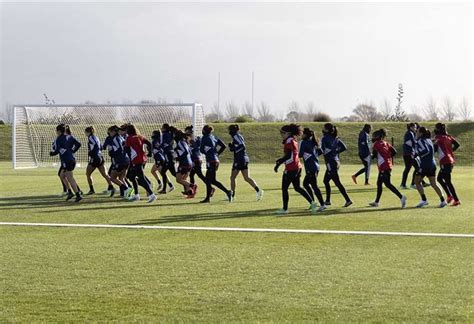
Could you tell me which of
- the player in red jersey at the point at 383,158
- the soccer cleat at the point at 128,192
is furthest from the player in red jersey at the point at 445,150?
the soccer cleat at the point at 128,192

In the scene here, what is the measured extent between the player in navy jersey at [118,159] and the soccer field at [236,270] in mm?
3922

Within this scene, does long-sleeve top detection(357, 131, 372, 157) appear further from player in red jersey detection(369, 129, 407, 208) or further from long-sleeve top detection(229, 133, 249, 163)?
player in red jersey detection(369, 129, 407, 208)

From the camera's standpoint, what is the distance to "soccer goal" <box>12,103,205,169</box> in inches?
1551

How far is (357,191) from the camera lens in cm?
2281

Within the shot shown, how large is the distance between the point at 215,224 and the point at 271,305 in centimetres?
660

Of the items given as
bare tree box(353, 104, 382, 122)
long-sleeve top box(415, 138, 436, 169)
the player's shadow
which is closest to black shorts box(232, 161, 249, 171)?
the player's shadow

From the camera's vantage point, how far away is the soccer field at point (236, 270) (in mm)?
7223

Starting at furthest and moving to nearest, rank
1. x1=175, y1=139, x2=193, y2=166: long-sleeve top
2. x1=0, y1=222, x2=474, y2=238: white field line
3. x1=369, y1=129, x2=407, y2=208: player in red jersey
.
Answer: x1=175, y1=139, x2=193, y2=166: long-sleeve top, x1=369, y1=129, x2=407, y2=208: player in red jersey, x1=0, y1=222, x2=474, y2=238: white field line

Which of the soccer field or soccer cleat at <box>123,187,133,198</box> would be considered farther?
soccer cleat at <box>123,187,133,198</box>

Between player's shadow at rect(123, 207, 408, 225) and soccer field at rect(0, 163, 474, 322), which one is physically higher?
soccer field at rect(0, 163, 474, 322)

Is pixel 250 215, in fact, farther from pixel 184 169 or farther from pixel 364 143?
pixel 364 143

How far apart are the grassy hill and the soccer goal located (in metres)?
12.8

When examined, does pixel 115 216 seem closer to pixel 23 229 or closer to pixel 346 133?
pixel 23 229

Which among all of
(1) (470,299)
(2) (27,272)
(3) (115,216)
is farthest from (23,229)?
(1) (470,299)
